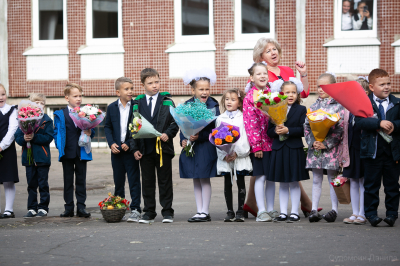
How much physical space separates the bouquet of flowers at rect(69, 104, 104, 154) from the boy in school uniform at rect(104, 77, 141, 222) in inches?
10.2

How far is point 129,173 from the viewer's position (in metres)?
7.38

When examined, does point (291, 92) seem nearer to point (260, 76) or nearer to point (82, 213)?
point (260, 76)

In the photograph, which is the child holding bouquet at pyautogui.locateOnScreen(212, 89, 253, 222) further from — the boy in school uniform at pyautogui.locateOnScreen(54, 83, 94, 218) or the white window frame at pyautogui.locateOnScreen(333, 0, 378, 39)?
the white window frame at pyautogui.locateOnScreen(333, 0, 378, 39)

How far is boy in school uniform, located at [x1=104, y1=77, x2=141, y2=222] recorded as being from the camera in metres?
7.35

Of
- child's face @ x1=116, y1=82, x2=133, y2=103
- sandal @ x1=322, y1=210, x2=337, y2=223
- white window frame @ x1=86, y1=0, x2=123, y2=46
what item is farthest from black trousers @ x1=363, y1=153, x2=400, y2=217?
white window frame @ x1=86, y1=0, x2=123, y2=46

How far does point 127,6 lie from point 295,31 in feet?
16.0

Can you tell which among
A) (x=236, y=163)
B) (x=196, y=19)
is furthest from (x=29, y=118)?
(x=196, y=19)

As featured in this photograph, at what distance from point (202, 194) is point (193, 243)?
67.8 inches

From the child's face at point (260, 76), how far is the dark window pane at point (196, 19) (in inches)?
330

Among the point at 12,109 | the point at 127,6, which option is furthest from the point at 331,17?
the point at 12,109

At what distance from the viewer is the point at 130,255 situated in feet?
16.3

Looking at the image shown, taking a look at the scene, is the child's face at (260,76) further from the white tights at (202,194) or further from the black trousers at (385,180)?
the black trousers at (385,180)

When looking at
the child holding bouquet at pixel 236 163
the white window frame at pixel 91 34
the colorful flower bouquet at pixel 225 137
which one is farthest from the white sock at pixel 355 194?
the white window frame at pixel 91 34

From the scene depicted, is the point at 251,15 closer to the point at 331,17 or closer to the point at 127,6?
the point at 331,17
